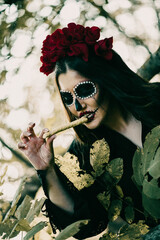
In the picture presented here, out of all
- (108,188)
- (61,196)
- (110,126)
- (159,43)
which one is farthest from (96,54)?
(159,43)

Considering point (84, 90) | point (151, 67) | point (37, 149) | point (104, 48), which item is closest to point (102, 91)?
point (84, 90)

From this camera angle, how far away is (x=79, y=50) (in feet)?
4.12

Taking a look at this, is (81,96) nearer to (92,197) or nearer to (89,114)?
(89,114)

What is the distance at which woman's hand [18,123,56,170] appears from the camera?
1.01m

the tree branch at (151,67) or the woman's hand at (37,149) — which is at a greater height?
the woman's hand at (37,149)

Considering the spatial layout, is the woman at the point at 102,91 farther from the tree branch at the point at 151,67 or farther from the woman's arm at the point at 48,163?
the tree branch at the point at 151,67

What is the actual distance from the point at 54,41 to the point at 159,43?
6.16ft

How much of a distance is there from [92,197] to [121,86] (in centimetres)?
68

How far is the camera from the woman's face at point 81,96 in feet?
4.03

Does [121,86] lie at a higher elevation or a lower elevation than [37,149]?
lower

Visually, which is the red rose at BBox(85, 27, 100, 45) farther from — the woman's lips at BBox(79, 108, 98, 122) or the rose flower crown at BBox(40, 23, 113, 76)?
the woman's lips at BBox(79, 108, 98, 122)

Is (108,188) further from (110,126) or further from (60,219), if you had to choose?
(110,126)

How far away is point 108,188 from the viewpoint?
44 centimetres

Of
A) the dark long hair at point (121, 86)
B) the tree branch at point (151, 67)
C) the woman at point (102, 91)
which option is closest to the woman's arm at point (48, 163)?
the woman at point (102, 91)
